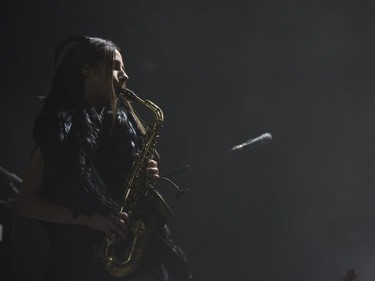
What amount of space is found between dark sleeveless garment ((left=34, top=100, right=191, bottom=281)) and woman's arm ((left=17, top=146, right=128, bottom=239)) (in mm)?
20

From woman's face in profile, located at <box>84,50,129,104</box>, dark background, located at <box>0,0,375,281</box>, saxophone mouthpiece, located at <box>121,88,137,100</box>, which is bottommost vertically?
dark background, located at <box>0,0,375,281</box>

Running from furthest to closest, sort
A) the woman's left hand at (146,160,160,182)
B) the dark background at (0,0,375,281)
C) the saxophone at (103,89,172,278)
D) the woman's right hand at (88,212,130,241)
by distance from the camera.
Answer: the dark background at (0,0,375,281) → the woman's left hand at (146,160,160,182) → the saxophone at (103,89,172,278) → the woman's right hand at (88,212,130,241)

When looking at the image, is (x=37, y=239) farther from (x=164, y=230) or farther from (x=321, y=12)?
(x=321, y=12)

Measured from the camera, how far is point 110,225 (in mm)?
1824

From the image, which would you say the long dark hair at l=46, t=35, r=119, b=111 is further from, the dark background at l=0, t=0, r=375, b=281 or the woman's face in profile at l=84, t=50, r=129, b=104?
the dark background at l=0, t=0, r=375, b=281

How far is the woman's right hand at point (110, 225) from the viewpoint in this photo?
1.81 metres

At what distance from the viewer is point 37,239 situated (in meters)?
4.42

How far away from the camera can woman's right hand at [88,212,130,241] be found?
5.94ft

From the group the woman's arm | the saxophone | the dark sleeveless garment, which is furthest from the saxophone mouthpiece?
the woman's arm

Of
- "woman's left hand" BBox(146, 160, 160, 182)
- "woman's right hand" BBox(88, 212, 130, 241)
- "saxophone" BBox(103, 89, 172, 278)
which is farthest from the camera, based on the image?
"woman's left hand" BBox(146, 160, 160, 182)

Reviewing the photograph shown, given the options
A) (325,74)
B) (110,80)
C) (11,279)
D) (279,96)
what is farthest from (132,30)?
(110,80)

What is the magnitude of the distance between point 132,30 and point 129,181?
3.03 metres

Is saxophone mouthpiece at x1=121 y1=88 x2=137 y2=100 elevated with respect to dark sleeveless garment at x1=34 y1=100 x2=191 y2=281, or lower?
elevated

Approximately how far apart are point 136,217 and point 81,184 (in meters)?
0.31
